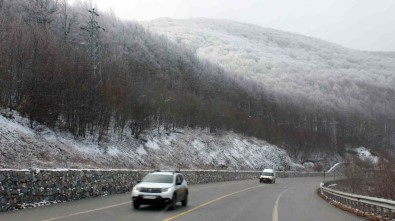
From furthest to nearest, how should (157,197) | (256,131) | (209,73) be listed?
1. (209,73)
2. (256,131)
3. (157,197)

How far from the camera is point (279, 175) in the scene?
7894cm

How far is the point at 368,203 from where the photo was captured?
17.8 m

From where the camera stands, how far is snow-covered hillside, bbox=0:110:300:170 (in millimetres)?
35625

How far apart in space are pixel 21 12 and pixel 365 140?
10938cm

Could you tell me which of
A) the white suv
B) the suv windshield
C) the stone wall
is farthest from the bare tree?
A: the white suv

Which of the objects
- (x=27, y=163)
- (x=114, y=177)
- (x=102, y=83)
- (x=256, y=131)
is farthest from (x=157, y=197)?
(x=256, y=131)

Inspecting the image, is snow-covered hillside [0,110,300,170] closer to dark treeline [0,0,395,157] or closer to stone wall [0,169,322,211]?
dark treeline [0,0,395,157]

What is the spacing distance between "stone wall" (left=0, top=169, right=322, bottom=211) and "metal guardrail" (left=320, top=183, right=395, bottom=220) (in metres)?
13.1

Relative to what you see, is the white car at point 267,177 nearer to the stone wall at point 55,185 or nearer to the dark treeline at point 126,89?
the dark treeline at point 126,89

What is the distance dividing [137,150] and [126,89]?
7866 mm

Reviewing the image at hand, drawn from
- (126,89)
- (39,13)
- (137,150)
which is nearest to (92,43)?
(126,89)

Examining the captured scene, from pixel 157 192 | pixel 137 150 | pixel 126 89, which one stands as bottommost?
pixel 157 192

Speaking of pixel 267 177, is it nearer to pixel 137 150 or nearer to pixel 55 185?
pixel 137 150

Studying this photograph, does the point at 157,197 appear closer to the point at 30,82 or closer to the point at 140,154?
the point at 30,82
